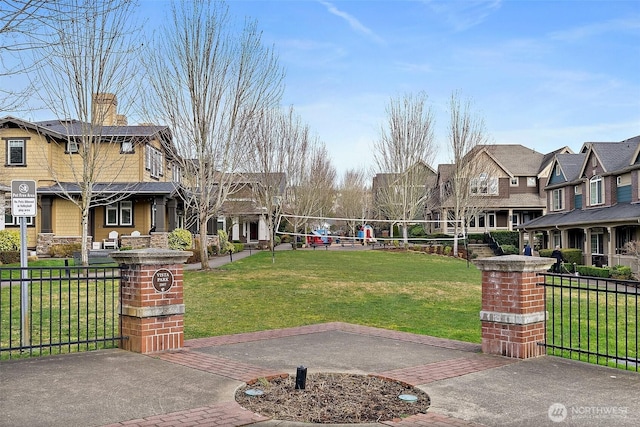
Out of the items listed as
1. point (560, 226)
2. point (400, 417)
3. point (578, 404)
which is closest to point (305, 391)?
point (400, 417)

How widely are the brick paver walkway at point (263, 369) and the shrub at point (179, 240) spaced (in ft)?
68.6

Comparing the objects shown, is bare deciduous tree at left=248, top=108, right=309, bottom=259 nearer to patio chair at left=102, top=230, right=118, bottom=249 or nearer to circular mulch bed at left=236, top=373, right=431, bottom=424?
patio chair at left=102, top=230, right=118, bottom=249

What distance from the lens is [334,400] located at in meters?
5.90

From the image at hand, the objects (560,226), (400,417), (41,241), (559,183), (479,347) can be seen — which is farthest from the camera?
(559,183)

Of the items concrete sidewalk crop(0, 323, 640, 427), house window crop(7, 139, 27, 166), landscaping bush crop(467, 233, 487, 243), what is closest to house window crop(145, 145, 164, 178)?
house window crop(7, 139, 27, 166)

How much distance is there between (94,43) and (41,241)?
15.5 metres

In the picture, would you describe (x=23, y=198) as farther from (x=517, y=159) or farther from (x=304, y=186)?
(x=517, y=159)

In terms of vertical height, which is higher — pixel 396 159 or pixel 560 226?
pixel 396 159

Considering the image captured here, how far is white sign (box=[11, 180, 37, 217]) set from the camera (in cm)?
843

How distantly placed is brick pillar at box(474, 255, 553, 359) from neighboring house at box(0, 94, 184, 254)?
897 inches

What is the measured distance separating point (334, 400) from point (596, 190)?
3493 centimetres

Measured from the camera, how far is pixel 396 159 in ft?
145

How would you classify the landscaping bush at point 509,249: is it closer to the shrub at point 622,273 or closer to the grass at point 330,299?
the shrub at point 622,273

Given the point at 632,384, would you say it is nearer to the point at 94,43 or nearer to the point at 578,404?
the point at 578,404
